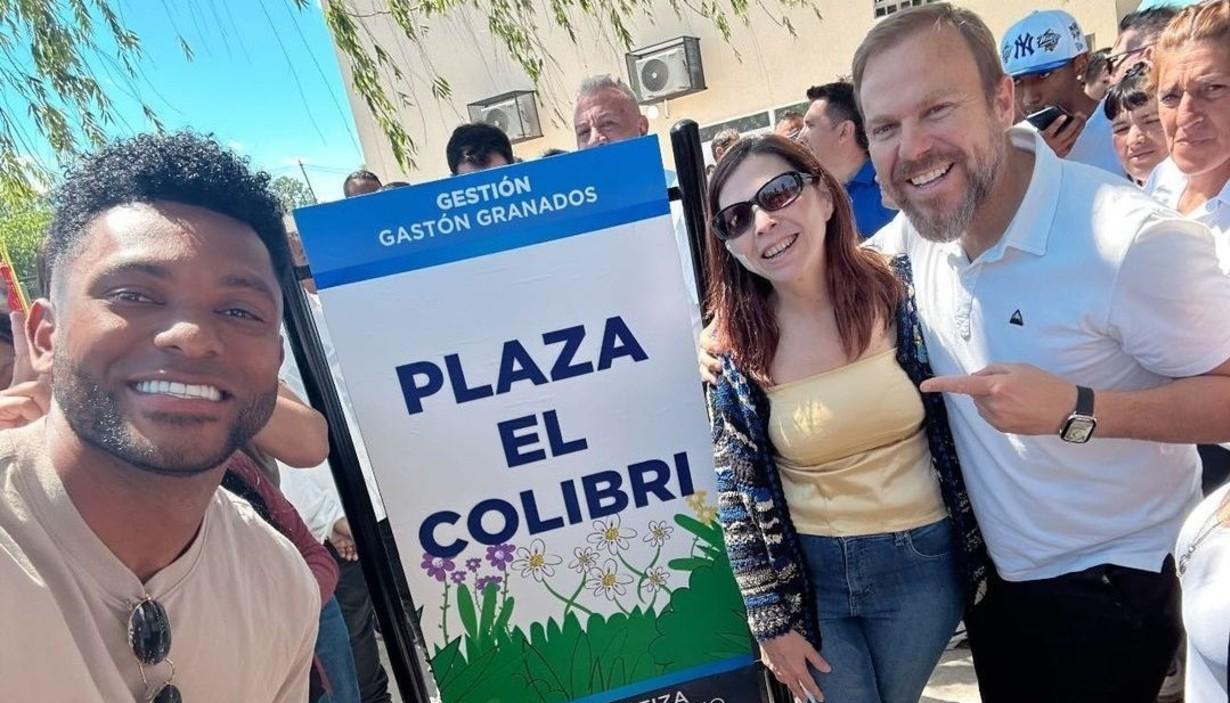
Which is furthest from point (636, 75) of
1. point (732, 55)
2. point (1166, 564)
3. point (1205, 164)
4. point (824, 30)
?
point (1166, 564)

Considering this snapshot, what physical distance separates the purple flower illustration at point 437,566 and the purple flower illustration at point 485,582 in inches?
2.8

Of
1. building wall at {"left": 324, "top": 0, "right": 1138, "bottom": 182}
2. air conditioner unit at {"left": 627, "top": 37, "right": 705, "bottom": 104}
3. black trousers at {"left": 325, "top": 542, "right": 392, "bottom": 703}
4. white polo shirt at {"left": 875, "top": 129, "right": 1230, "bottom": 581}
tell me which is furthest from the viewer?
air conditioner unit at {"left": 627, "top": 37, "right": 705, "bottom": 104}

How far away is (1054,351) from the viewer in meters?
1.45

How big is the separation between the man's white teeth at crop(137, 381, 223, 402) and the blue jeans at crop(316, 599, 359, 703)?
95 cm

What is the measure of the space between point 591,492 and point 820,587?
1.91ft

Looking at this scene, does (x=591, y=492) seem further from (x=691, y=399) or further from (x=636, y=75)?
(x=636, y=75)

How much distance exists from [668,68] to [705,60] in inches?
27.8

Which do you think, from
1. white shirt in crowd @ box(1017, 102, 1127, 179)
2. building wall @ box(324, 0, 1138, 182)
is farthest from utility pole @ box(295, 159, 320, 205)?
building wall @ box(324, 0, 1138, 182)

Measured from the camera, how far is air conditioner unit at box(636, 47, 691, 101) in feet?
34.4

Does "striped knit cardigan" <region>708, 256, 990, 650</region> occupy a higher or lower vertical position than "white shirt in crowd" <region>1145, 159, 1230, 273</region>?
lower

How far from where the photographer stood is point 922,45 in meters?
1.56

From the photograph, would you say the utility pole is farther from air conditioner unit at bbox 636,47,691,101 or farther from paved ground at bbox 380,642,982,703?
air conditioner unit at bbox 636,47,691,101

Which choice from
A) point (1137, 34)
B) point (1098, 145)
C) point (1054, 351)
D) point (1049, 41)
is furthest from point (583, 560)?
point (1137, 34)

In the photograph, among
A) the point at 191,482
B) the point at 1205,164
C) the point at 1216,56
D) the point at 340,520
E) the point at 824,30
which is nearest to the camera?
the point at 191,482
